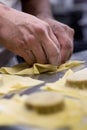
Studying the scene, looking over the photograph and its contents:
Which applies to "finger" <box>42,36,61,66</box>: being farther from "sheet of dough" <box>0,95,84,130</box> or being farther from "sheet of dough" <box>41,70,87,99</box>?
"sheet of dough" <box>0,95,84,130</box>

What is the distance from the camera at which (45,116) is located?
0.44 meters

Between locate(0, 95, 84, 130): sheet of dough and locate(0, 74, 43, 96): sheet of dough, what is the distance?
0.44ft

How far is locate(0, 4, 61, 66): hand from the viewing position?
82cm

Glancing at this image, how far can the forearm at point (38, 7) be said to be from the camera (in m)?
1.20

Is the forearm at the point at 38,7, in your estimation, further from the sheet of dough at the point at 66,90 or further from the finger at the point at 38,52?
the sheet of dough at the point at 66,90

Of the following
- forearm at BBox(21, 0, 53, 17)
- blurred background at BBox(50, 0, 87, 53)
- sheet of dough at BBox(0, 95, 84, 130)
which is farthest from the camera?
blurred background at BBox(50, 0, 87, 53)

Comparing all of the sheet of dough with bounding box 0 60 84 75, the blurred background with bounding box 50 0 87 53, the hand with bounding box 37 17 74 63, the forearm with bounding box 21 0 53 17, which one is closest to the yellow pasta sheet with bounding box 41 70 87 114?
the sheet of dough with bounding box 0 60 84 75

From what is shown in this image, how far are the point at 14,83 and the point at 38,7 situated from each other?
63 centimetres

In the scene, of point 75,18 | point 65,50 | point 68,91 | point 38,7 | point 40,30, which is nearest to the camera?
point 68,91

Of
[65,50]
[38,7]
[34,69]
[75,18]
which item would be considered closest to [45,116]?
[34,69]

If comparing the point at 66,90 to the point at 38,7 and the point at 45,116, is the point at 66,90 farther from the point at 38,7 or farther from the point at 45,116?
the point at 38,7

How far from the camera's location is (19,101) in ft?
1.69

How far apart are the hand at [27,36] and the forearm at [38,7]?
1.12ft

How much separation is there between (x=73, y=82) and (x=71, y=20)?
2.37 meters
